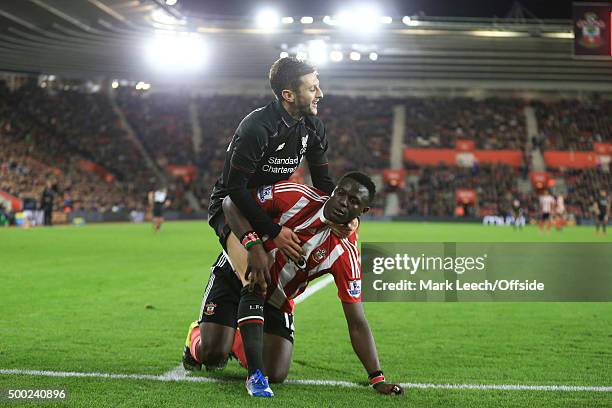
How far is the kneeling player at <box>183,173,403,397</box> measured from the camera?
4.25 meters

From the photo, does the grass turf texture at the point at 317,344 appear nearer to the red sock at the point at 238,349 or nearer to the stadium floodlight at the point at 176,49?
the red sock at the point at 238,349

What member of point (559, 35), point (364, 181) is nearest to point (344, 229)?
point (364, 181)

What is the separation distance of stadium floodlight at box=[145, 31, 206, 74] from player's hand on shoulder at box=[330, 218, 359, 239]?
1317 inches

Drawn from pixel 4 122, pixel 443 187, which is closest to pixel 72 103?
pixel 4 122

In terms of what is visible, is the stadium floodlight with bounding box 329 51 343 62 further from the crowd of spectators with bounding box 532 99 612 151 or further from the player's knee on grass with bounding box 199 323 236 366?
the player's knee on grass with bounding box 199 323 236 366

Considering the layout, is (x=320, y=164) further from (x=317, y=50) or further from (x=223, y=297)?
(x=317, y=50)

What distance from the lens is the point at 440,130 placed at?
50.6 meters

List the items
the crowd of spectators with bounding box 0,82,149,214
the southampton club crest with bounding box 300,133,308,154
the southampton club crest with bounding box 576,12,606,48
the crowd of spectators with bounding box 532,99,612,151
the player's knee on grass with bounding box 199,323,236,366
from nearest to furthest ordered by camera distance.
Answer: the southampton club crest with bounding box 300,133,308,154
the player's knee on grass with bounding box 199,323,236,366
the southampton club crest with bounding box 576,12,606,48
the crowd of spectators with bounding box 0,82,149,214
the crowd of spectators with bounding box 532,99,612,151

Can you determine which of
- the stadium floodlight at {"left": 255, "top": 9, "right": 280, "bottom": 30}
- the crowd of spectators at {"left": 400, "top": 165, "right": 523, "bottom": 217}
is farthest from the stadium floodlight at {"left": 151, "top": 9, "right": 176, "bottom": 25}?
the crowd of spectators at {"left": 400, "top": 165, "right": 523, "bottom": 217}

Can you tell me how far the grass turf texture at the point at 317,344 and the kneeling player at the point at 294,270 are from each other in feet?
0.64

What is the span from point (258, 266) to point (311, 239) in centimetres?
40

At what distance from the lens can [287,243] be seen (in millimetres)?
4266

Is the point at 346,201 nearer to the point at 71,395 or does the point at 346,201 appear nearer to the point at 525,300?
the point at 71,395

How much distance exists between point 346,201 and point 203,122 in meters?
47.7
